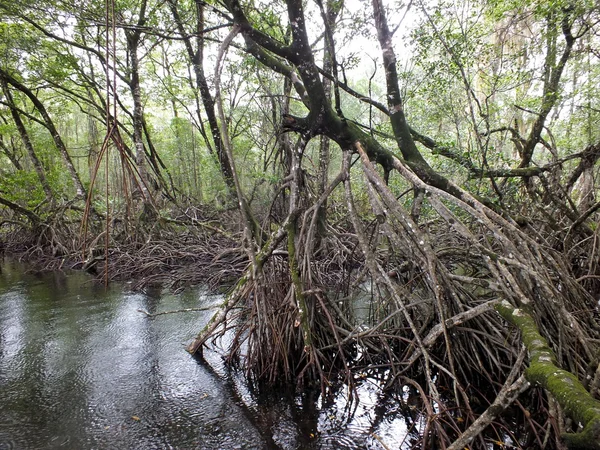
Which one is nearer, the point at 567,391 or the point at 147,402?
the point at 567,391

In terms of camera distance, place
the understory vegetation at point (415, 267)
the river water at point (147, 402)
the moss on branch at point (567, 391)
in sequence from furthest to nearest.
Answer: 1. the river water at point (147, 402)
2. the understory vegetation at point (415, 267)
3. the moss on branch at point (567, 391)

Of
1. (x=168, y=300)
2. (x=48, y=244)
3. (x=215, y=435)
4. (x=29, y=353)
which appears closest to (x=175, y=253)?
(x=168, y=300)

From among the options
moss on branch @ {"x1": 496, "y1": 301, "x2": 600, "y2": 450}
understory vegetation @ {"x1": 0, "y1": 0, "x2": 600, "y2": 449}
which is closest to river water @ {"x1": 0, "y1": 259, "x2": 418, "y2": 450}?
understory vegetation @ {"x1": 0, "y1": 0, "x2": 600, "y2": 449}

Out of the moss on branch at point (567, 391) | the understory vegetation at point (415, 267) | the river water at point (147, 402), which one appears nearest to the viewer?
the moss on branch at point (567, 391)

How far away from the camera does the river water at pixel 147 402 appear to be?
8.49ft

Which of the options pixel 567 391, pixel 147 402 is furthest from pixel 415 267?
pixel 147 402

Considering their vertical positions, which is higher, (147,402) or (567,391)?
(567,391)

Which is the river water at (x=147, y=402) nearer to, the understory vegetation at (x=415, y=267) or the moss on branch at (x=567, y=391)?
the understory vegetation at (x=415, y=267)

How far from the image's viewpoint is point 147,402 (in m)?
3.06

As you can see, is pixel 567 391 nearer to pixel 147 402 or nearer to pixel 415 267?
pixel 415 267

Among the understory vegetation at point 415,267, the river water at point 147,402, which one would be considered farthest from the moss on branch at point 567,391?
the river water at point 147,402

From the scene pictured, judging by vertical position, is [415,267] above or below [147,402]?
above

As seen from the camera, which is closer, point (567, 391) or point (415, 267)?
point (567, 391)

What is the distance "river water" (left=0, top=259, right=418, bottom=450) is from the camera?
259 cm
